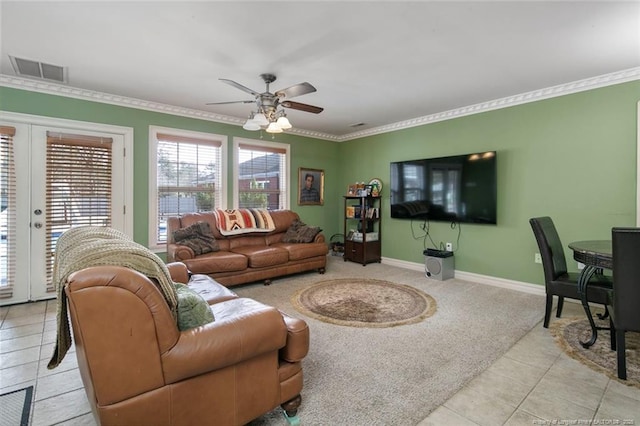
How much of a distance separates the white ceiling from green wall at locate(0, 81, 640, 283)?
0.32 m

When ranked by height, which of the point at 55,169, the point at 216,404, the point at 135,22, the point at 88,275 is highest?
the point at 135,22

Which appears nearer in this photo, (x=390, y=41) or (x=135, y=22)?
(x=135, y=22)

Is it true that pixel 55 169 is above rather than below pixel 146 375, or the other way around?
above

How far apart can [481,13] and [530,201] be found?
2622mm

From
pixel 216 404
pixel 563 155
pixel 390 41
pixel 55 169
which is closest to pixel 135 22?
pixel 390 41

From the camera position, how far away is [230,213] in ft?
15.3

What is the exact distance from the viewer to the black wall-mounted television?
13.9 ft

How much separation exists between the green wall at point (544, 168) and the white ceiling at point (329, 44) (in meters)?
0.38

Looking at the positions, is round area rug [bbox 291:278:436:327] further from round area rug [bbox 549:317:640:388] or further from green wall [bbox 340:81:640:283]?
green wall [bbox 340:81:640:283]

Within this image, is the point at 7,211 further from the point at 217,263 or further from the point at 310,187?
the point at 310,187

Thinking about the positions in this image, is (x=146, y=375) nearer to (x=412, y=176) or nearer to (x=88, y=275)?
(x=88, y=275)

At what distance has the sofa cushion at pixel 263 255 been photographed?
414 cm

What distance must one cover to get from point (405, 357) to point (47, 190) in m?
4.17

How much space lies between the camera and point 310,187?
617 centimetres
